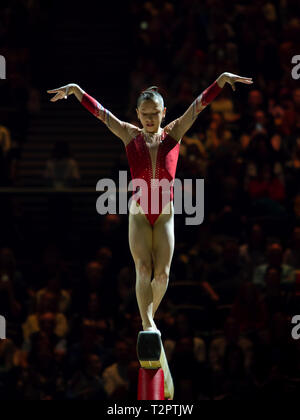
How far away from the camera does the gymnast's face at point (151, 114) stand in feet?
19.8

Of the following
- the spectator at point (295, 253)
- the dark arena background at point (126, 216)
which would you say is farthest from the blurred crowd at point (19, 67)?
the spectator at point (295, 253)

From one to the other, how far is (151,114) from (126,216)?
3524 millimetres

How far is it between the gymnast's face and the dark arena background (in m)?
1.94

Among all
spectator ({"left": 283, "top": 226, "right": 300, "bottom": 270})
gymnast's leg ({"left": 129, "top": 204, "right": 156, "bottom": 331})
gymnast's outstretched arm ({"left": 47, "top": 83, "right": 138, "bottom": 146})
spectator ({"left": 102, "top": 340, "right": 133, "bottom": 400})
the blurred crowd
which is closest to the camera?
gymnast's leg ({"left": 129, "top": 204, "right": 156, "bottom": 331})

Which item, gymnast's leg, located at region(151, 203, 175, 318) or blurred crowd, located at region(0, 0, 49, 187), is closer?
gymnast's leg, located at region(151, 203, 175, 318)

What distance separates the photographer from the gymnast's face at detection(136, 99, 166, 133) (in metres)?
6.04

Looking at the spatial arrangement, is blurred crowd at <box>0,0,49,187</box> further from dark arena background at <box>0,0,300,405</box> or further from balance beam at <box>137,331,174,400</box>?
balance beam at <box>137,331,174,400</box>

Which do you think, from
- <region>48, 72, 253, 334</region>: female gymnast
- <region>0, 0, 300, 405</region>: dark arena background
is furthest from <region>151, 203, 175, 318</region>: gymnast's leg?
<region>0, 0, 300, 405</region>: dark arena background

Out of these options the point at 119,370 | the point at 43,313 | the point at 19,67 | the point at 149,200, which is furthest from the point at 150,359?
the point at 19,67

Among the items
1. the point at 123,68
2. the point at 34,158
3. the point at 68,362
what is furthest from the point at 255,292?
the point at 123,68

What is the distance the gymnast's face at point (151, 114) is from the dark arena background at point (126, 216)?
194 centimetres

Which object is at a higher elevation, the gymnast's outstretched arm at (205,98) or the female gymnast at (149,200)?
the gymnast's outstretched arm at (205,98)

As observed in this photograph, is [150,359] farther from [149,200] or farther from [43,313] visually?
[43,313]

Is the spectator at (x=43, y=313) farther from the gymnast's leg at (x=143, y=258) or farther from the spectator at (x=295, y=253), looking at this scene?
the gymnast's leg at (x=143, y=258)
